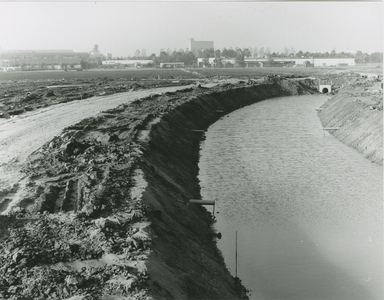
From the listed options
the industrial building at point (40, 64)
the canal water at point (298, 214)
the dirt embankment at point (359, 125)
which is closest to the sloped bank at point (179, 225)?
the canal water at point (298, 214)

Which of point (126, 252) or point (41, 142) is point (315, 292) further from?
point (41, 142)

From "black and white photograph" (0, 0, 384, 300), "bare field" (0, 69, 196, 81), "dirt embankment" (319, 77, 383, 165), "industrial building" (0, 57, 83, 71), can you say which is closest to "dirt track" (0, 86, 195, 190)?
"black and white photograph" (0, 0, 384, 300)

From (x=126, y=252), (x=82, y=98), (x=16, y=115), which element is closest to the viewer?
(x=126, y=252)

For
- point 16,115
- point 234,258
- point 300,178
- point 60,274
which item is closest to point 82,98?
point 16,115

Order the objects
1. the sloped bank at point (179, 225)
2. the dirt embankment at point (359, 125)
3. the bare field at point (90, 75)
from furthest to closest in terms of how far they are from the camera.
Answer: the bare field at point (90, 75) → the dirt embankment at point (359, 125) → the sloped bank at point (179, 225)

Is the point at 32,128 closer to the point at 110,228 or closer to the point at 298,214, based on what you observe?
the point at 298,214

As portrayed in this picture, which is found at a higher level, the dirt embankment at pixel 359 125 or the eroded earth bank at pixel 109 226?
the eroded earth bank at pixel 109 226

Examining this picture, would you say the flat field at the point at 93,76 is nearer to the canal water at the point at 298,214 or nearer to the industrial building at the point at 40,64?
the industrial building at the point at 40,64
